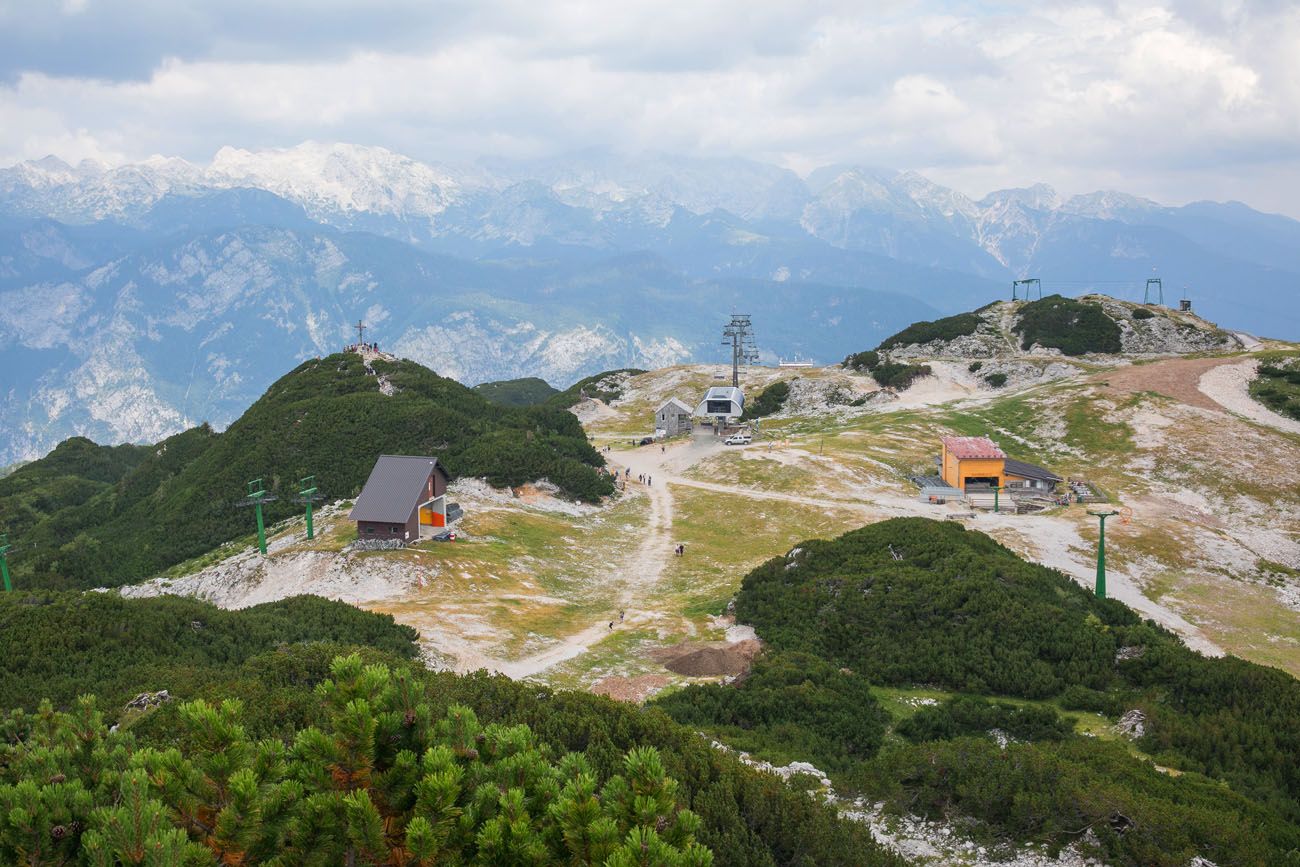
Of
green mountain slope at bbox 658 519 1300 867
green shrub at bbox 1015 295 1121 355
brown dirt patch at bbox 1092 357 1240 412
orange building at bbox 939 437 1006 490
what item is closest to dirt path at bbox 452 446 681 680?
green mountain slope at bbox 658 519 1300 867

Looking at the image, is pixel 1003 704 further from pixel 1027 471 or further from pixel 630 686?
pixel 1027 471

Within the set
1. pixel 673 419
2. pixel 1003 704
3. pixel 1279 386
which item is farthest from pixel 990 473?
pixel 1279 386

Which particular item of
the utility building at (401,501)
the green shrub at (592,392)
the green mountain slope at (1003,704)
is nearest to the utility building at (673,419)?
the green shrub at (592,392)

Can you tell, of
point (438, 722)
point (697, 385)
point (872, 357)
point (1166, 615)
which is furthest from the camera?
point (697, 385)

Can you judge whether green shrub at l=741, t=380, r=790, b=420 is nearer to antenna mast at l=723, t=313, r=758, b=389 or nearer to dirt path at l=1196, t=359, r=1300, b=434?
antenna mast at l=723, t=313, r=758, b=389

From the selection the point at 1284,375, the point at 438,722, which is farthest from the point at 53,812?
the point at 1284,375

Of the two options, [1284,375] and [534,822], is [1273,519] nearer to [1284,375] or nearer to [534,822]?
[1284,375]
